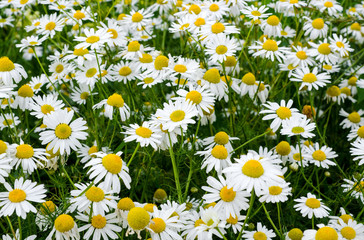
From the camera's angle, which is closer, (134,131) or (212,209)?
(212,209)

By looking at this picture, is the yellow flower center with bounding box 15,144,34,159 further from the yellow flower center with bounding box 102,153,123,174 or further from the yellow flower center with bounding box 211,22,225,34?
the yellow flower center with bounding box 211,22,225,34

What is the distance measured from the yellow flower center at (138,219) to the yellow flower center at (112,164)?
22 cm

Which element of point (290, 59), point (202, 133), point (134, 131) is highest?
point (134, 131)

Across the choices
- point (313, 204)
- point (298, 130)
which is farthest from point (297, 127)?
point (313, 204)

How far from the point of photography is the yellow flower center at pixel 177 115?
1.99 metres

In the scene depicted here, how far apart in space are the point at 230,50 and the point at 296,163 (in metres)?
0.74

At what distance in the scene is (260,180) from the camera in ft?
5.63

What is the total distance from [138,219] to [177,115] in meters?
0.53

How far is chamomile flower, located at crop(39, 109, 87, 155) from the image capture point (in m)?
2.02

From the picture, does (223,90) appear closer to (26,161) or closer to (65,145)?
(65,145)

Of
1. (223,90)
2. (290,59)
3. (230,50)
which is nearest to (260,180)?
(223,90)

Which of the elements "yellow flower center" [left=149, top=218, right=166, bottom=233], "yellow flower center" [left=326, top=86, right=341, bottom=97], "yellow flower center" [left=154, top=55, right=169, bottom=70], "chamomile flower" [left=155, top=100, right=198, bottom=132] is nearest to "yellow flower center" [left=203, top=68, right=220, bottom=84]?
"yellow flower center" [left=154, top=55, right=169, bottom=70]

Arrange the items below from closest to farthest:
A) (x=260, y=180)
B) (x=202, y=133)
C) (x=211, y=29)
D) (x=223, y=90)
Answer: (x=260, y=180) < (x=223, y=90) < (x=211, y=29) < (x=202, y=133)

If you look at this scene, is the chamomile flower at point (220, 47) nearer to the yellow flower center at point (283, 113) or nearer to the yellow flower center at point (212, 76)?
the yellow flower center at point (212, 76)
